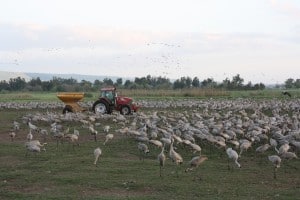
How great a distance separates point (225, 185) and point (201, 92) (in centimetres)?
5041

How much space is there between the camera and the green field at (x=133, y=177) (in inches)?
460

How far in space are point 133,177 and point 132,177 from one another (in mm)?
28

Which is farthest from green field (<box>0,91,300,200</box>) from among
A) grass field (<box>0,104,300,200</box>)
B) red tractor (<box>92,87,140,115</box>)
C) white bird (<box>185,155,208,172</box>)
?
red tractor (<box>92,87,140,115</box>)

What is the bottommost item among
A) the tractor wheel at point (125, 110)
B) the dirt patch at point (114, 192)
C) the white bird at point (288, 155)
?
the dirt patch at point (114, 192)

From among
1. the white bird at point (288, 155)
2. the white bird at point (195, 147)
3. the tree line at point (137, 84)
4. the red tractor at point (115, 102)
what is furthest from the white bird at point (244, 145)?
the tree line at point (137, 84)

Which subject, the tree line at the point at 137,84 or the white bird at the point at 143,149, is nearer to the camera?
the white bird at the point at 143,149

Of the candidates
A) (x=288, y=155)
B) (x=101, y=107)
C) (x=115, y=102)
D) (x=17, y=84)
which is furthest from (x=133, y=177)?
(x=17, y=84)

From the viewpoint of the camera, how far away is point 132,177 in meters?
13.3

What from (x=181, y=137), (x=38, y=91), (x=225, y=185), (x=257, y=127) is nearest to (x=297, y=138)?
(x=257, y=127)

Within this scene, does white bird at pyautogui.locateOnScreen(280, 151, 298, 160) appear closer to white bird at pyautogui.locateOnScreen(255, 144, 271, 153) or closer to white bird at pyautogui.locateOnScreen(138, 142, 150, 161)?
white bird at pyautogui.locateOnScreen(255, 144, 271, 153)

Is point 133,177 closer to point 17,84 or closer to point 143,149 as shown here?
point 143,149

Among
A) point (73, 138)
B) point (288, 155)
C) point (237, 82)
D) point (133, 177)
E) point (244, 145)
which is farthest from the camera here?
point (237, 82)

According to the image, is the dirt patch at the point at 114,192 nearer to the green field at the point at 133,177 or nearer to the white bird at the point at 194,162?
the green field at the point at 133,177

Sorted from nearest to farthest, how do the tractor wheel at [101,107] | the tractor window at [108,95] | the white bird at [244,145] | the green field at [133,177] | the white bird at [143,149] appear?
the green field at [133,177], the white bird at [143,149], the white bird at [244,145], the tractor wheel at [101,107], the tractor window at [108,95]
